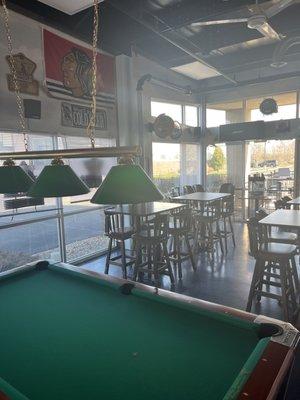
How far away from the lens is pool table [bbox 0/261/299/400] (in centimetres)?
111

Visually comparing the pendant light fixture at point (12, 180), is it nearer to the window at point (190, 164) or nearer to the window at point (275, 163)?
the window at point (190, 164)

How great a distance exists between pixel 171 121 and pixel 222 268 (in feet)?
11.1

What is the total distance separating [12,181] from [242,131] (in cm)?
644

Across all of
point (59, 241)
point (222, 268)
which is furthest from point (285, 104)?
point (59, 241)

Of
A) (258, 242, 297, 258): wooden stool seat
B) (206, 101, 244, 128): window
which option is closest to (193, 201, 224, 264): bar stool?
(258, 242, 297, 258): wooden stool seat

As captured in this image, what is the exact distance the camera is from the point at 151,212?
4316mm

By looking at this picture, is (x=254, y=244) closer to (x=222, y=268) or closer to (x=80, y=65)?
(x=222, y=268)

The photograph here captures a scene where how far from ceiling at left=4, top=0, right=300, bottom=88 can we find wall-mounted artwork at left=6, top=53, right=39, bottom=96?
62 centimetres

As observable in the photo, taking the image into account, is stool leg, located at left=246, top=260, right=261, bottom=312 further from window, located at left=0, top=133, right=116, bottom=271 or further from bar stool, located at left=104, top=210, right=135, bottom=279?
window, located at left=0, top=133, right=116, bottom=271

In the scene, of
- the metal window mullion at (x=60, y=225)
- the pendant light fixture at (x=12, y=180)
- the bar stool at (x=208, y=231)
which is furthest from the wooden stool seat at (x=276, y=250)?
the metal window mullion at (x=60, y=225)

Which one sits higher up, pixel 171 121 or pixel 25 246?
pixel 171 121

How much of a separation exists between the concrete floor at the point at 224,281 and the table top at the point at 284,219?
92 cm

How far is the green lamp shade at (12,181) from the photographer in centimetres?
210

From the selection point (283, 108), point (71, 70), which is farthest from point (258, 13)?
point (283, 108)
